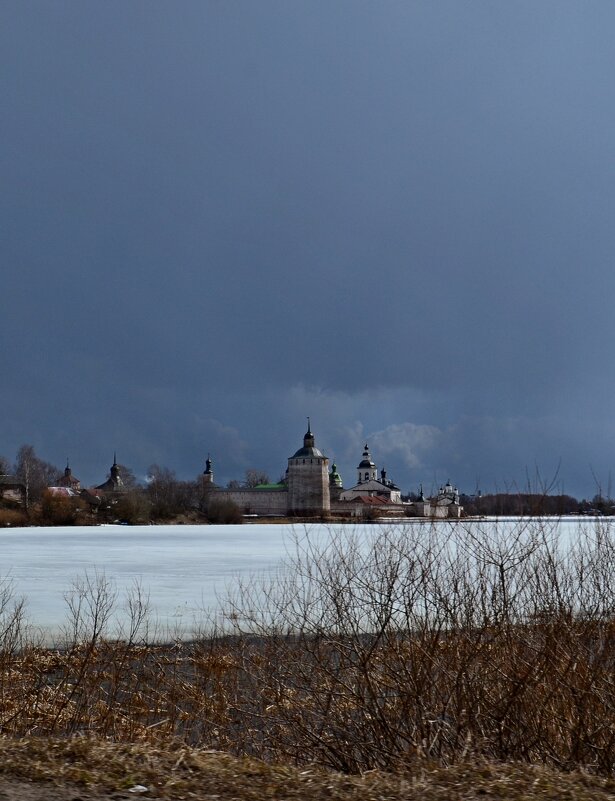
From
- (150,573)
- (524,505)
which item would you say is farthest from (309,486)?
(524,505)

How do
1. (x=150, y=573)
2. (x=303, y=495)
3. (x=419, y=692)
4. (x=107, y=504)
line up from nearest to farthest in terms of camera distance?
(x=419, y=692), (x=150, y=573), (x=107, y=504), (x=303, y=495)

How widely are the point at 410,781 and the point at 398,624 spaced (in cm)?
278

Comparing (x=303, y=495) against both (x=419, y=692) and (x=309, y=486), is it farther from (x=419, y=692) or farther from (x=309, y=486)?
(x=419, y=692)

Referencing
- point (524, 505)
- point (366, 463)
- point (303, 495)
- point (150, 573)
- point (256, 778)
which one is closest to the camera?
point (256, 778)

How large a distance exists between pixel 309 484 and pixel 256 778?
9081 cm

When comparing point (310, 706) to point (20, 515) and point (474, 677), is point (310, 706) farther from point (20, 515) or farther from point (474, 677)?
point (20, 515)

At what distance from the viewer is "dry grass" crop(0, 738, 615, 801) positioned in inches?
121

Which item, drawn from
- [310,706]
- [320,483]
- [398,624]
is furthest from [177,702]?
[320,483]

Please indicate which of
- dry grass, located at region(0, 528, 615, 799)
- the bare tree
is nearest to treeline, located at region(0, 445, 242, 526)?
the bare tree

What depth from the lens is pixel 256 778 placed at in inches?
130

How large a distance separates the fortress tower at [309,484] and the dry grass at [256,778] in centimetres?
8690

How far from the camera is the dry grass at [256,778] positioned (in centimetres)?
308

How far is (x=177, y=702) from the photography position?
700 centimetres

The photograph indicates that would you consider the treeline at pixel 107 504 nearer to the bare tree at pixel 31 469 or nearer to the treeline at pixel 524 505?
the bare tree at pixel 31 469
